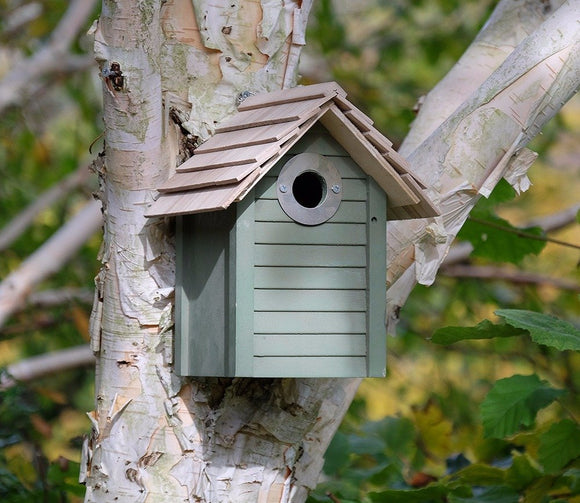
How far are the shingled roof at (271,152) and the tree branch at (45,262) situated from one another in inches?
81.1

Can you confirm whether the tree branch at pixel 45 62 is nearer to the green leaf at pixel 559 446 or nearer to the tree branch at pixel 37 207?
the tree branch at pixel 37 207

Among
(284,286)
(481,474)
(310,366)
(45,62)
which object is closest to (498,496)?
(481,474)

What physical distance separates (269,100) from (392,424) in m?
1.38

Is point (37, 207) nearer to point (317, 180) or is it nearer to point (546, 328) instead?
point (317, 180)

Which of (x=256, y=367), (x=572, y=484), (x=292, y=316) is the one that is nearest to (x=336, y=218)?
(x=292, y=316)

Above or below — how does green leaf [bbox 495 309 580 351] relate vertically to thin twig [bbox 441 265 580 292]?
below

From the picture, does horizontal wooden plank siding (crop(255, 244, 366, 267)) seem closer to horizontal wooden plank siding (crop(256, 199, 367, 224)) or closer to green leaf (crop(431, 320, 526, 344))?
horizontal wooden plank siding (crop(256, 199, 367, 224))

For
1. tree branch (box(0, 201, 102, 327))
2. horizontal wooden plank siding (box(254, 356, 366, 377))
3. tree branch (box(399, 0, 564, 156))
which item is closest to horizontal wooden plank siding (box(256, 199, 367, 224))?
horizontal wooden plank siding (box(254, 356, 366, 377))

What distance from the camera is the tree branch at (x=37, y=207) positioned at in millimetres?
4406

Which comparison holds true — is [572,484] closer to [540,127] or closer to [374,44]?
[540,127]

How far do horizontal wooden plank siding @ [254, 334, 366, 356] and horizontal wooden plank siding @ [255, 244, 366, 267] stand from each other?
0.42 feet

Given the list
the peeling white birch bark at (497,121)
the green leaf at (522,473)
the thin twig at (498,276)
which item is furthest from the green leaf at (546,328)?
the thin twig at (498,276)

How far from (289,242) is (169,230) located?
229mm

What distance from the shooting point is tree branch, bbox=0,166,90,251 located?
14.5ft
